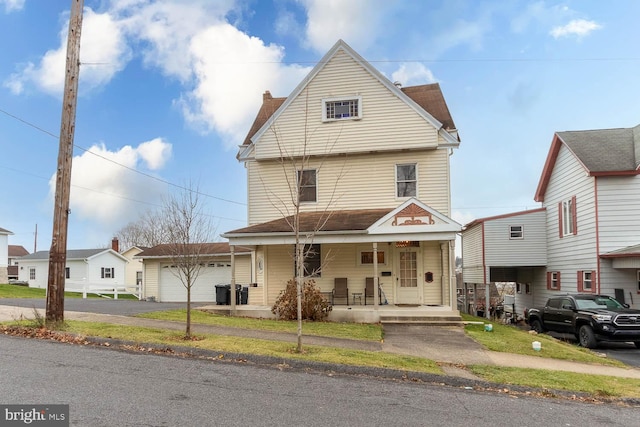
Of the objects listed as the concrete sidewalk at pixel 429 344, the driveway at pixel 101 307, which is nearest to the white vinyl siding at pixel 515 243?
the concrete sidewalk at pixel 429 344

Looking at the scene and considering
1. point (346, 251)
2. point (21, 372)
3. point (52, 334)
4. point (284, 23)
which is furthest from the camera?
point (284, 23)

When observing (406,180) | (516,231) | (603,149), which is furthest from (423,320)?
(516,231)

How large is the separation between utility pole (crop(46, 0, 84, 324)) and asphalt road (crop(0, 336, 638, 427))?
2772 mm

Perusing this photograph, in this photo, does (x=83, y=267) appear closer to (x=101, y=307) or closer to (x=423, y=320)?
(x=101, y=307)

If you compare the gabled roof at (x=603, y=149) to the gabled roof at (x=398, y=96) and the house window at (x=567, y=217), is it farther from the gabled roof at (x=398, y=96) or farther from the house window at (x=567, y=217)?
the gabled roof at (x=398, y=96)

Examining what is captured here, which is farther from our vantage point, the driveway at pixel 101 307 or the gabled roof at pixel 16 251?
the gabled roof at pixel 16 251

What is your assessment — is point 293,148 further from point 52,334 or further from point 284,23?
point 52,334

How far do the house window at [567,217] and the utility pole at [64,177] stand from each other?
2076 cm

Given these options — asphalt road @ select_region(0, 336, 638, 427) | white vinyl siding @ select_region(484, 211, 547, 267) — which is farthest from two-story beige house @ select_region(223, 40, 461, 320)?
white vinyl siding @ select_region(484, 211, 547, 267)

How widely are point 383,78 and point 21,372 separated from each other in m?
15.2

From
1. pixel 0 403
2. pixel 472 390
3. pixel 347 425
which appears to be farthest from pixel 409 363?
pixel 0 403

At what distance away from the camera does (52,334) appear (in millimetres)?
10297

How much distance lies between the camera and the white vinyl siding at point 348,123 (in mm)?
17547

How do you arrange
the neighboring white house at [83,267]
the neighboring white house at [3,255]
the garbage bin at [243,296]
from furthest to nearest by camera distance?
the neighboring white house at [3,255] → the neighboring white house at [83,267] → the garbage bin at [243,296]
